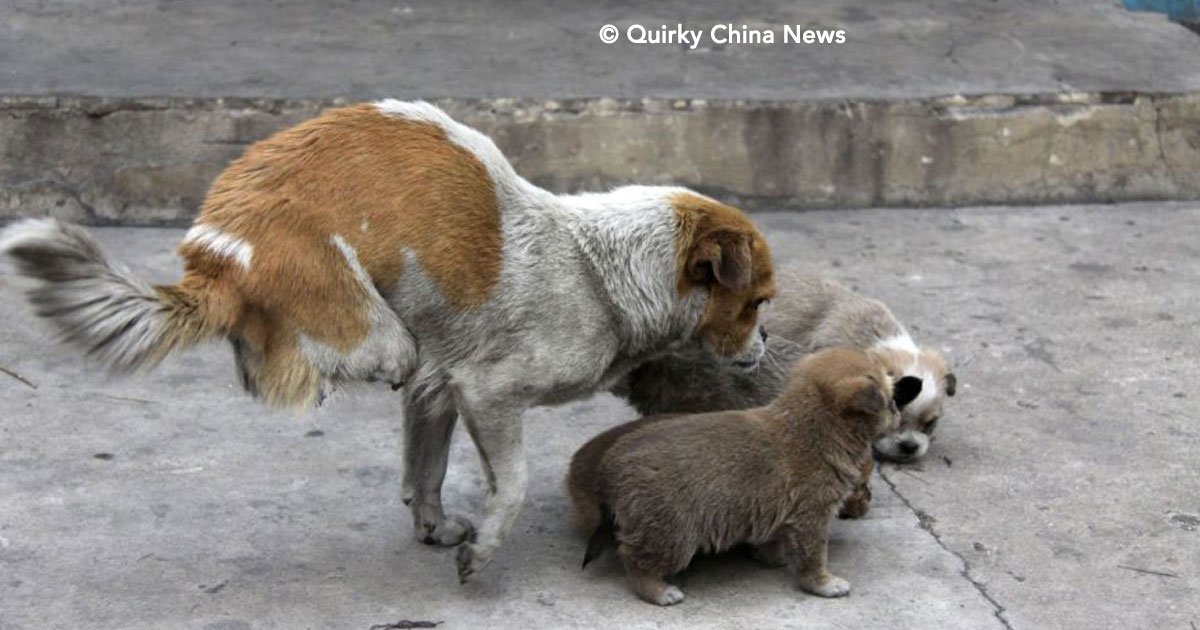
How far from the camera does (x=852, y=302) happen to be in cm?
605

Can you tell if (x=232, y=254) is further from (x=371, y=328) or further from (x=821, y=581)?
(x=821, y=581)

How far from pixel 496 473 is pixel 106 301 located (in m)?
1.06

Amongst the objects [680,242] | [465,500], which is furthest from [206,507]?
[680,242]

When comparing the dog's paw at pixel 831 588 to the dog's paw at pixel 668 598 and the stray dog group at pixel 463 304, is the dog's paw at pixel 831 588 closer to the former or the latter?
the stray dog group at pixel 463 304

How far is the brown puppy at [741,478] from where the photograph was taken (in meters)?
4.49

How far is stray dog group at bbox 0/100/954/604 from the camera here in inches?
169

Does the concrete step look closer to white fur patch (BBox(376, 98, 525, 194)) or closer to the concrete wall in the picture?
the concrete wall

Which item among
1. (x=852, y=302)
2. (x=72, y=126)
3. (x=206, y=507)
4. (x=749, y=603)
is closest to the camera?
(x=749, y=603)

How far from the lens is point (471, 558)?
14.8 feet

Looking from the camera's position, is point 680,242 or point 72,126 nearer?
point 680,242

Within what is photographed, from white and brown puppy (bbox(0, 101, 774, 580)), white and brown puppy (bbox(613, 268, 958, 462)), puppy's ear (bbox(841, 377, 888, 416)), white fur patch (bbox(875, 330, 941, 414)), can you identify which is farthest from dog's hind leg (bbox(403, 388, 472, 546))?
white fur patch (bbox(875, 330, 941, 414))

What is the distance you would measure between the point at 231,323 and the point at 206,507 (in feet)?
3.12

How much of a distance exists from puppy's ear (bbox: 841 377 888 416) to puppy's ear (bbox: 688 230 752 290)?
39 centimetres

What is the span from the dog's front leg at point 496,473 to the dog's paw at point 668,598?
16.8 inches
